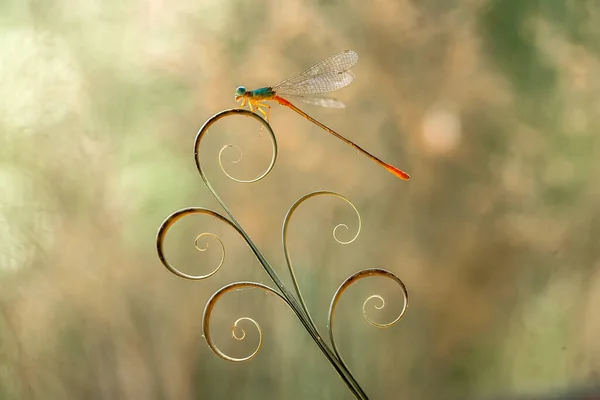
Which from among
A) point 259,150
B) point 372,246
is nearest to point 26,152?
point 259,150

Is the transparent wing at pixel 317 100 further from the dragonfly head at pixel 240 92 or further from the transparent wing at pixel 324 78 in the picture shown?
the dragonfly head at pixel 240 92

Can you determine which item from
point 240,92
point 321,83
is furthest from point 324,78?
point 240,92

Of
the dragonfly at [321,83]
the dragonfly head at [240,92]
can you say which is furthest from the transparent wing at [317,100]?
the dragonfly head at [240,92]

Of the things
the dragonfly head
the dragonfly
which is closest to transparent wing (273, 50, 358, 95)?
the dragonfly

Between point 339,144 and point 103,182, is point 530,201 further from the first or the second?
point 103,182

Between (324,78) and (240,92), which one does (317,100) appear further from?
(240,92)

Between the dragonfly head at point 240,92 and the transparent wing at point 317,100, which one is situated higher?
the transparent wing at point 317,100
